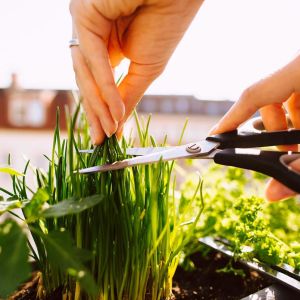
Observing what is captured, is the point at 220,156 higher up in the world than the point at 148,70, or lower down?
lower down

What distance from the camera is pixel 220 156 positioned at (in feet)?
1.63

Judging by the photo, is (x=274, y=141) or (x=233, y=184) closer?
(x=274, y=141)

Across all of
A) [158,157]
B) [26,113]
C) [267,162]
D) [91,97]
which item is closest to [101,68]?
[91,97]

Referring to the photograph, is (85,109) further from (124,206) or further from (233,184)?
(233,184)

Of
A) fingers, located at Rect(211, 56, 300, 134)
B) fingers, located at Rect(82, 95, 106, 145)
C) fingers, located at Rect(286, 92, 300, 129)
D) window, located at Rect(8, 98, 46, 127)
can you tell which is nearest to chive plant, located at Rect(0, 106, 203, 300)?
fingers, located at Rect(82, 95, 106, 145)

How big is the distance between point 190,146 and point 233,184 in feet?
1.20

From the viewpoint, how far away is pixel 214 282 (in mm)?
697

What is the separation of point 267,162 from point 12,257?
295 millimetres

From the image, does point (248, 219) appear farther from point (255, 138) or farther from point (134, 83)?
point (134, 83)

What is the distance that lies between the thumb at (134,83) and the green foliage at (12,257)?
336mm

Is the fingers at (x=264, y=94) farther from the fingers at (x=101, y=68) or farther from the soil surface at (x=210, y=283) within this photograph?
the soil surface at (x=210, y=283)

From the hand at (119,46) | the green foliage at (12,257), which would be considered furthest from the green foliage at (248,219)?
the green foliage at (12,257)

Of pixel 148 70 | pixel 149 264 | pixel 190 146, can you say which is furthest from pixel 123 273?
pixel 148 70

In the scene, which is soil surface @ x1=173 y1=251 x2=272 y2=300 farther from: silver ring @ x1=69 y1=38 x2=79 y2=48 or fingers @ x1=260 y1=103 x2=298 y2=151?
silver ring @ x1=69 y1=38 x2=79 y2=48
